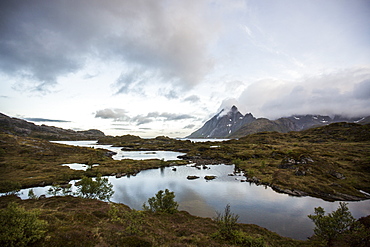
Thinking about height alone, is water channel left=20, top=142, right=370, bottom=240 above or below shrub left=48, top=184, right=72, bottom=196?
below

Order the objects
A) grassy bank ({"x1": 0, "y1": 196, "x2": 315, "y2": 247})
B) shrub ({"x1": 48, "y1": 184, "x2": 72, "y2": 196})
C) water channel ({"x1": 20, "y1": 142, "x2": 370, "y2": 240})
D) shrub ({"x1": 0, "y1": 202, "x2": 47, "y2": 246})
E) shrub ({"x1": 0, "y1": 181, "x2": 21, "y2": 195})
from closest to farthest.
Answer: shrub ({"x1": 0, "y1": 202, "x2": 47, "y2": 246}), grassy bank ({"x1": 0, "y1": 196, "x2": 315, "y2": 247}), water channel ({"x1": 20, "y1": 142, "x2": 370, "y2": 240}), shrub ({"x1": 48, "y1": 184, "x2": 72, "y2": 196}), shrub ({"x1": 0, "y1": 181, "x2": 21, "y2": 195})

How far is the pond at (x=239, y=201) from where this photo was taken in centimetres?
5088

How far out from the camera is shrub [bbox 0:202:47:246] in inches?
816

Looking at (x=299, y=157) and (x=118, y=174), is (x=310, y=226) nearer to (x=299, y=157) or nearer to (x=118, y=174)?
(x=299, y=157)

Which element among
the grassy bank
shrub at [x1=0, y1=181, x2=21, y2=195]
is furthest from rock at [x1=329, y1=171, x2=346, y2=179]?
shrub at [x1=0, y1=181, x2=21, y2=195]

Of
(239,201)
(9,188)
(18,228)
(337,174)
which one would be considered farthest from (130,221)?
(337,174)

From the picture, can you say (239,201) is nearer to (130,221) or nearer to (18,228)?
(130,221)

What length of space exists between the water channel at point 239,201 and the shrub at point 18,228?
1530 inches

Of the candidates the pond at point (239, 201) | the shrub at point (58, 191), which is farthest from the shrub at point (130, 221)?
the shrub at point (58, 191)

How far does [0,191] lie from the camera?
212ft

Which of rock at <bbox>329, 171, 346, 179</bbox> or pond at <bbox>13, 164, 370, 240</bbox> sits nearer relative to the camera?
pond at <bbox>13, 164, 370, 240</bbox>

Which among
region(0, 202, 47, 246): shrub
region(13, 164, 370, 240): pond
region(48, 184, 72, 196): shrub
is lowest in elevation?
region(13, 164, 370, 240): pond

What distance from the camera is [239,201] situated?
6644cm

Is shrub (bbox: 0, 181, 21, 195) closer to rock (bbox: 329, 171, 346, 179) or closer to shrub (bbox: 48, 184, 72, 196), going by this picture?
shrub (bbox: 48, 184, 72, 196)
